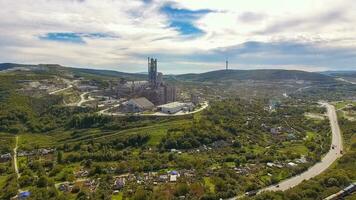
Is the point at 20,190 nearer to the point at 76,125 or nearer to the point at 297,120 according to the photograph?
the point at 76,125

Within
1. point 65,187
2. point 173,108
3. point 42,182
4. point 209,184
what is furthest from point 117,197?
point 173,108

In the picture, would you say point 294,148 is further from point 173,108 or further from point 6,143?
point 6,143

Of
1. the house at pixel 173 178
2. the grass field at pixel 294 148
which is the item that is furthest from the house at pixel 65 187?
the grass field at pixel 294 148

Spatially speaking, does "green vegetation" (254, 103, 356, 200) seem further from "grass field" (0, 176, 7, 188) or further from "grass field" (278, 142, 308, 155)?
"grass field" (0, 176, 7, 188)

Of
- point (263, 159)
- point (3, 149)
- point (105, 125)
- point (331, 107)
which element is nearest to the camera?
point (263, 159)

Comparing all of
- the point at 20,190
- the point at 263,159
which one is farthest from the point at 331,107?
the point at 20,190

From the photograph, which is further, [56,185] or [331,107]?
[331,107]

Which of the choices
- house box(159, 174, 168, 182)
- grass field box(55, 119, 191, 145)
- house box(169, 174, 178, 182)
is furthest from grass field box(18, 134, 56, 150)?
house box(169, 174, 178, 182)

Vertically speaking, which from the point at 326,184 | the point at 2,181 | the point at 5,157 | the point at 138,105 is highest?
the point at 138,105
